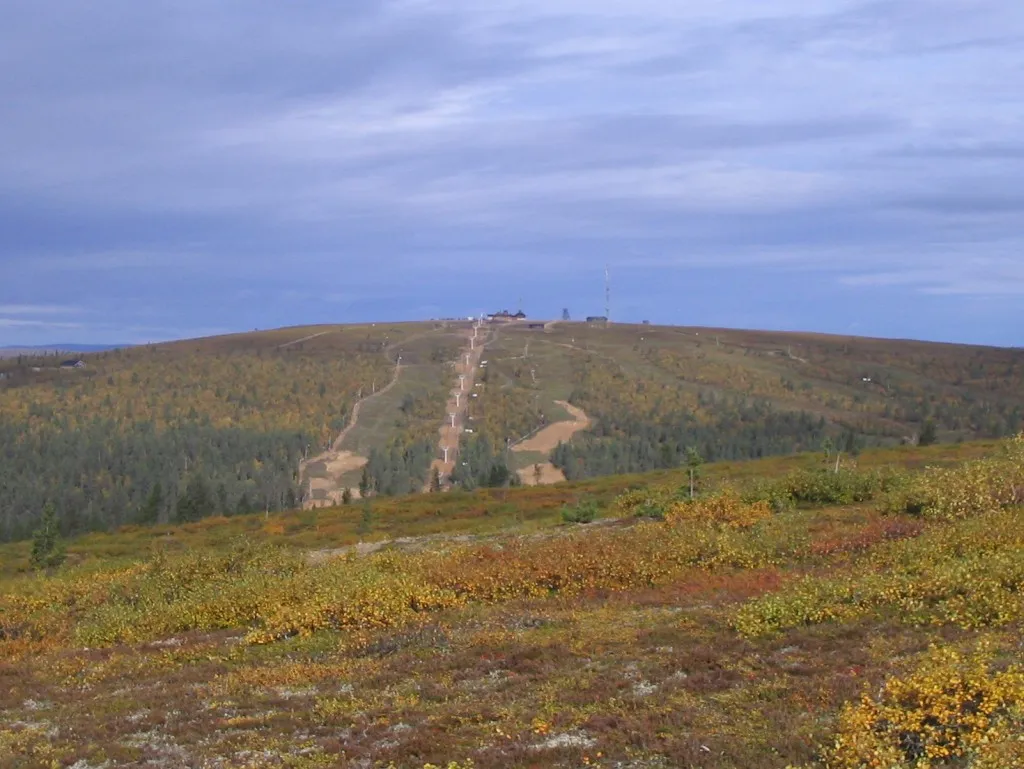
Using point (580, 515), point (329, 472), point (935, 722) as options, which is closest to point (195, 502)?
point (329, 472)

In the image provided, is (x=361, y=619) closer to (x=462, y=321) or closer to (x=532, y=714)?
(x=532, y=714)

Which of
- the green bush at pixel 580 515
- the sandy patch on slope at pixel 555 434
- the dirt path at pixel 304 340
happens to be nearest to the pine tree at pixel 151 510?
the sandy patch on slope at pixel 555 434

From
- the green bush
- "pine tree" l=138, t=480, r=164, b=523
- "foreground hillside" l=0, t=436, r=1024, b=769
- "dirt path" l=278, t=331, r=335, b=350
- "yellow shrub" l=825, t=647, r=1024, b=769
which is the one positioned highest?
"dirt path" l=278, t=331, r=335, b=350

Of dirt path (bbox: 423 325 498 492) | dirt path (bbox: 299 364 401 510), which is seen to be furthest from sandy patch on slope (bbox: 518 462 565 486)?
dirt path (bbox: 299 364 401 510)

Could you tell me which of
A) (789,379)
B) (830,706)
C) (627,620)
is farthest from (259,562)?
(789,379)

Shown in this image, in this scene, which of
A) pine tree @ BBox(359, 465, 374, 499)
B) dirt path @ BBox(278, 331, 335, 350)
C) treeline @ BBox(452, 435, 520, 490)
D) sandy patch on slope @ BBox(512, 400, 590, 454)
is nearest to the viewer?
treeline @ BBox(452, 435, 520, 490)

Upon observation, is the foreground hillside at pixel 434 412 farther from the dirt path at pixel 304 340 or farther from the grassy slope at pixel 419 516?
the grassy slope at pixel 419 516

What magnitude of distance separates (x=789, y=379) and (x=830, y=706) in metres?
121

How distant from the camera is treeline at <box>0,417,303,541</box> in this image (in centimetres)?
9288

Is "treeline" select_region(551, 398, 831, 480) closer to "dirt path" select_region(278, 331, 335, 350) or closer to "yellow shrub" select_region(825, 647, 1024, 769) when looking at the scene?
"dirt path" select_region(278, 331, 335, 350)

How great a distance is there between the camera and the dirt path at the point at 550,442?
96.8m

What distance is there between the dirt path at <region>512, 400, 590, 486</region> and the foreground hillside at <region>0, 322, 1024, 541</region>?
0.33 metres

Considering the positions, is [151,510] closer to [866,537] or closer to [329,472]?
[329,472]

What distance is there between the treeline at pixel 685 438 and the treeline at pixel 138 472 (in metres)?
28.9
